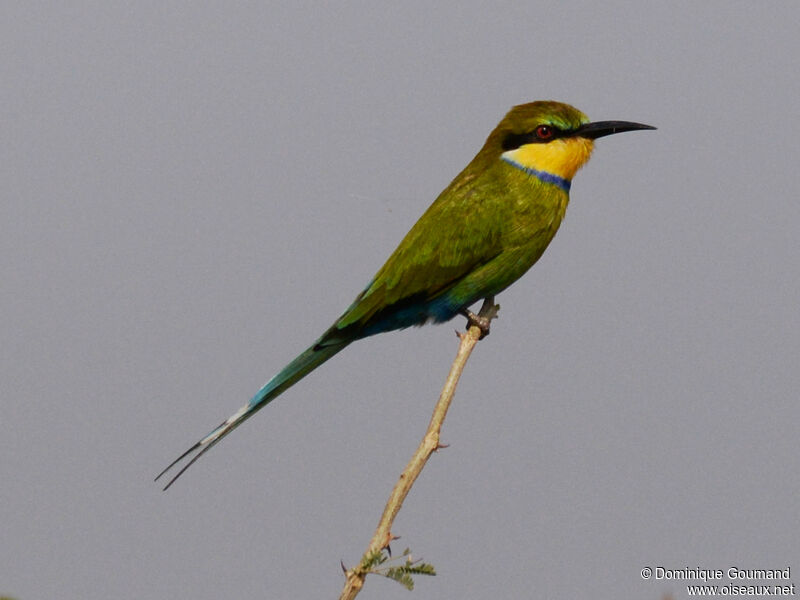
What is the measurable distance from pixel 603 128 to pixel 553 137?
23 cm

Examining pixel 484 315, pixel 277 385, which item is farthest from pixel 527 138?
pixel 277 385

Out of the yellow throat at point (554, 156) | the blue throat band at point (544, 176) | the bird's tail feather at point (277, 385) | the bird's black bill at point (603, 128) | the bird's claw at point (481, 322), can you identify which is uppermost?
the bird's black bill at point (603, 128)

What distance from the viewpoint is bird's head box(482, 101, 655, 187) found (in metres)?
4.82

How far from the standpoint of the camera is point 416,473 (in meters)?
3.31

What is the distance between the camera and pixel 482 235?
4.64 meters

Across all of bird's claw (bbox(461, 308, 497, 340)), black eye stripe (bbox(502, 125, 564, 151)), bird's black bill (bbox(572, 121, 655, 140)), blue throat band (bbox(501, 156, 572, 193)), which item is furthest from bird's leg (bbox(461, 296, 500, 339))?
bird's black bill (bbox(572, 121, 655, 140))

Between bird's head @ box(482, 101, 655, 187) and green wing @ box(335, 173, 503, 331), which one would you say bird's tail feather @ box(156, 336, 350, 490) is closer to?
green wing @ box(335, 173, 503, 331)

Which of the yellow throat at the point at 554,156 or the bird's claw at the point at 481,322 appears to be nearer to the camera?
the bird's claw at the point at 481,322

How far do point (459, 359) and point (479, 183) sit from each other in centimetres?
129

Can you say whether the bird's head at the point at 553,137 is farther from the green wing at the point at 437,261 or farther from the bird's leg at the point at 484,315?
the bird's leg at the point at 484,315

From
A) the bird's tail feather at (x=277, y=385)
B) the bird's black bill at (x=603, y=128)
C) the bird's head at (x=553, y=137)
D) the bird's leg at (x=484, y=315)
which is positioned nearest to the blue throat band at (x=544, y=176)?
the bird's head at (x=553, y=137)

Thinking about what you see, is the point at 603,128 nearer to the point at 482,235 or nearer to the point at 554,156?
the point at 554,156

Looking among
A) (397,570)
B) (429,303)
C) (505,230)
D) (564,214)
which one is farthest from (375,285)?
(397,570)

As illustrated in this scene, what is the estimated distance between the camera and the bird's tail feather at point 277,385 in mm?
4129
